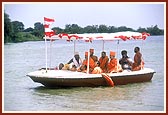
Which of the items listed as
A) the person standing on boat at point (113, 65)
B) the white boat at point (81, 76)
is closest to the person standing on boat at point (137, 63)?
the white boat at point (81, 76)

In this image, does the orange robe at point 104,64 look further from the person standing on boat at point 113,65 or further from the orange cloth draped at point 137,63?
the orange cloth draped at point 137,63

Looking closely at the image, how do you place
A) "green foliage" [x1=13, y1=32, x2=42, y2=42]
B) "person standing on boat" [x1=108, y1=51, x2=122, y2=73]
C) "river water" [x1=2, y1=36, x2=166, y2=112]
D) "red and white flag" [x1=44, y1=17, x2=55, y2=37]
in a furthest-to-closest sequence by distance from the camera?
"green foliage" [x1=13, y1=32, x2=42, y2=42]
"person standing on boat" [x1=108, y1=51, x2=122, y2=73]
"red and white flag" [x1=44, y1=17, x2=55, y2=37]
"river water" [x1=2, y1=36, x2=166, y2=112]

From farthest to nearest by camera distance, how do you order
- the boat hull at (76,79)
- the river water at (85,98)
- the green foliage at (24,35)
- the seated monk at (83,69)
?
1. the green foliage at (24,35)
2. the seated monk at (83,69)
3. the boat hull at (76,79)
4. the river water at (85,98)

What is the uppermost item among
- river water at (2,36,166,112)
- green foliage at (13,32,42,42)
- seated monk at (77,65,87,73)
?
green foliage at (13,32,42,42)

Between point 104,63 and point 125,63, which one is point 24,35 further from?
point 104,63

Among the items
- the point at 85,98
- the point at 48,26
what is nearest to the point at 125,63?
the point at 85,98

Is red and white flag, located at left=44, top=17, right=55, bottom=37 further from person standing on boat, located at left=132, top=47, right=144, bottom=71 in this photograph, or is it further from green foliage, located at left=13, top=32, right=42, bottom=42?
green foliage, located at left=13, top=32, right=42, bottom=42

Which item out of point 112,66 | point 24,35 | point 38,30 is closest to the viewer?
point 112,66

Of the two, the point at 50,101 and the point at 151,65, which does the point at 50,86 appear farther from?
the point at 151,65

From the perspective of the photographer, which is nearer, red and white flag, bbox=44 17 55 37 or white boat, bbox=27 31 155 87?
red and white flag, bbox=44 17 55 37

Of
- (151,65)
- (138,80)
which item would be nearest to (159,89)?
(138,80)

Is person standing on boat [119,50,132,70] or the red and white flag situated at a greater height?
the red and white flag

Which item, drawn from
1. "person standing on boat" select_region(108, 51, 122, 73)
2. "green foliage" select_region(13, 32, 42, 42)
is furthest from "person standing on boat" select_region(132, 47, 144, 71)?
"green foliage" select_region(13, 32, 42, 42)

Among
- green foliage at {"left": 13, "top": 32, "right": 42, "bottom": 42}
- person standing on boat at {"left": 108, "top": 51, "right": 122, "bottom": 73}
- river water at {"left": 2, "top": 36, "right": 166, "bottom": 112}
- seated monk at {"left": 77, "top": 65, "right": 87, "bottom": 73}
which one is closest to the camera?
river water at {"left": 2, "top": 36, "right": 166, "bottom": 112}
